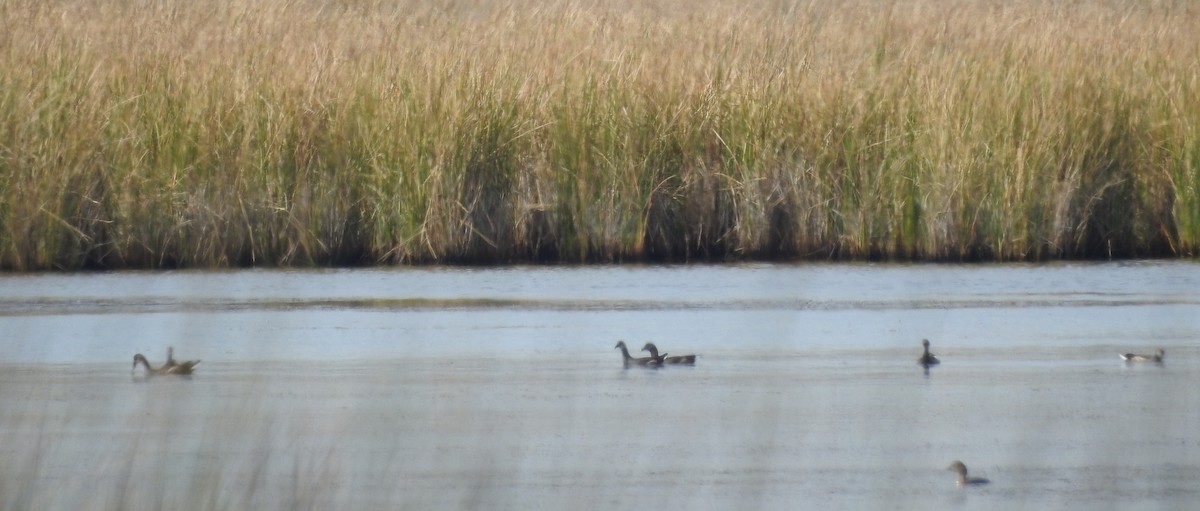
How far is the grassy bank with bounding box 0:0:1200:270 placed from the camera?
808cm

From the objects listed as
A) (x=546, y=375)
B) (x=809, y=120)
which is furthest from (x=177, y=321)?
(x=809, y=120)

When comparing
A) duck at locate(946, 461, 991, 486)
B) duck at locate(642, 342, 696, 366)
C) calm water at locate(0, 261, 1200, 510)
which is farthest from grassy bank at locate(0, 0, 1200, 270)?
duck at locate(946, 461, 991, 486)

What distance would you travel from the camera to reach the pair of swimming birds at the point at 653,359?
571 cm

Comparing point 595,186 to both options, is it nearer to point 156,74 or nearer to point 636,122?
point 636,122

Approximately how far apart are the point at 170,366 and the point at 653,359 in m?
1.65

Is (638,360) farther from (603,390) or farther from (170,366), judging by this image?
(170,366)

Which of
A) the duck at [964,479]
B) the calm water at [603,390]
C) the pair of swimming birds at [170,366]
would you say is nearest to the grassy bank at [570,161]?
the calm water at [603,390]

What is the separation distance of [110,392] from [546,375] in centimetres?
144

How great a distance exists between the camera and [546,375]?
18.3ft

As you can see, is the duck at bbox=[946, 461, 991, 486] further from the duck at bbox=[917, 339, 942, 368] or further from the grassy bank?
the grassy bank

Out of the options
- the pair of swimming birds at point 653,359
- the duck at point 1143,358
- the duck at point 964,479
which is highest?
the duck at point 1143,358

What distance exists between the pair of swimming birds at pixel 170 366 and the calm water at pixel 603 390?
75 mm

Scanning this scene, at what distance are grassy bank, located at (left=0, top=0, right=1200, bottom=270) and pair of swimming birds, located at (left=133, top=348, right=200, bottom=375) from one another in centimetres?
233

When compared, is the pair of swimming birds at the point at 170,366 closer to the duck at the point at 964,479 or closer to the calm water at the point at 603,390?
the calm water at the point at 603,390
